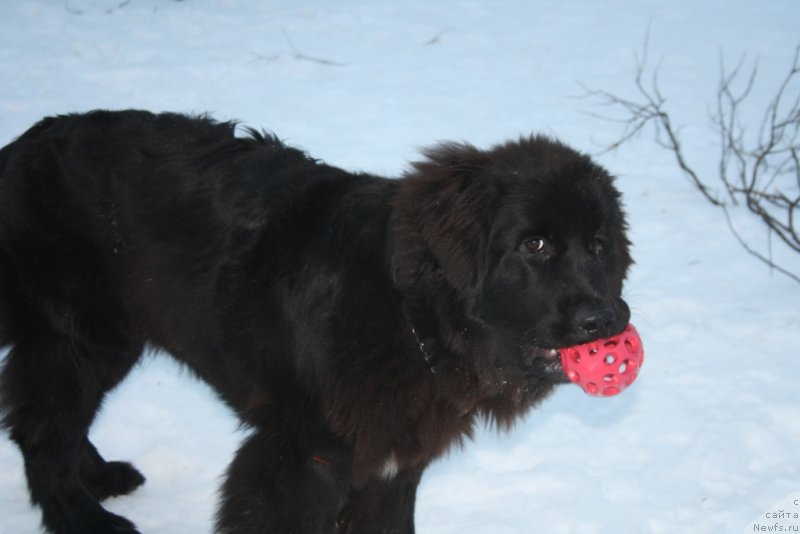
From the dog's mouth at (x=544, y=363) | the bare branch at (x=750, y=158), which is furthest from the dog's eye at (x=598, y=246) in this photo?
the bare branch at (x=750, y=158)

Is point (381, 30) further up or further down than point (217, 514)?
further down

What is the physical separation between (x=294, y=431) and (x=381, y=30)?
652cm

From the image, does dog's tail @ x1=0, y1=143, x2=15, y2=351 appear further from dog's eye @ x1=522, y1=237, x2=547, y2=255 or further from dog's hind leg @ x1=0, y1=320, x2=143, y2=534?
dog's eye @ x1=522, y1=237, x2=547, y2=255

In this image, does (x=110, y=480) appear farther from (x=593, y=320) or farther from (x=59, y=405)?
(x=593, y=320)

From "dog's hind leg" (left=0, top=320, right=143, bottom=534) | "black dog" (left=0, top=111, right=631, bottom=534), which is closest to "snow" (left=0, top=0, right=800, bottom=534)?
"dog's hind leg" (left=0, top=320, right=143, bottom=534)

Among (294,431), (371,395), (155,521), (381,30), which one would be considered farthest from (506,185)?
(381,30)

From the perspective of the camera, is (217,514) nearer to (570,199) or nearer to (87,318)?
(87,318)

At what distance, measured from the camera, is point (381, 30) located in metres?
8.91

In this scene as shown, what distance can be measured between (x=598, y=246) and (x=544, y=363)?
40 centimetres

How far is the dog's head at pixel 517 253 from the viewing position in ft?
9.15

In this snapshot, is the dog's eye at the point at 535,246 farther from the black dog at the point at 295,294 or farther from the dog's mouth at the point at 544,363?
the dog's mouth at the point at 544,363

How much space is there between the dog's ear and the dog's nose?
33cm

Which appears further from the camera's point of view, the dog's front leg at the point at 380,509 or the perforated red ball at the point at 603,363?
the dog's front leg at the point at 380,509

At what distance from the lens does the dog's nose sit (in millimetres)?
2705
